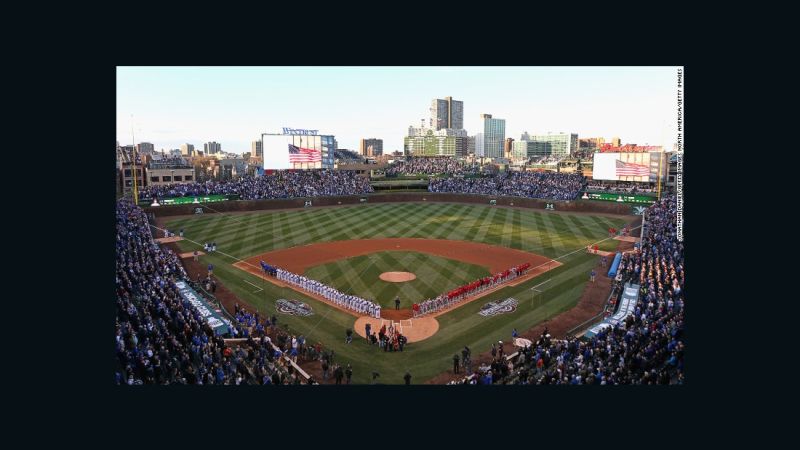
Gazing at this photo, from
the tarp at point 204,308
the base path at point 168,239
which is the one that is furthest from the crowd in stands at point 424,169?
the tarp at point 204,308

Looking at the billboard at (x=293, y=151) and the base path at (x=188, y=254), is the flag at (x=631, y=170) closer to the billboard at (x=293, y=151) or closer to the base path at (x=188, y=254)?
the billboard at (x=293, y=151)

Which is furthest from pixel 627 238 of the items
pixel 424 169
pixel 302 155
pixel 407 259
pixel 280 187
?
pixel 424 169

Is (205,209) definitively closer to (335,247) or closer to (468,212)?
(335,247)

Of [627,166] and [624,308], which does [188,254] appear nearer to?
[624,308]

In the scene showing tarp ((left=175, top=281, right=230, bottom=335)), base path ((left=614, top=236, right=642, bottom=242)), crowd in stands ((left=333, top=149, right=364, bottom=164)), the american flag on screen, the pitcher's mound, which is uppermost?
crowd in stands ((left=333, top=149, right=364, bottom=164))

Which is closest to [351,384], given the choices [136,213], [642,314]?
[642,314]

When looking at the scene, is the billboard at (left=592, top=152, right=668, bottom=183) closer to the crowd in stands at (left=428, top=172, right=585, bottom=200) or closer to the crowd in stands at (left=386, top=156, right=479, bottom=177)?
the crowd in stands at (left=428, top=172, right=585, bottom=200)

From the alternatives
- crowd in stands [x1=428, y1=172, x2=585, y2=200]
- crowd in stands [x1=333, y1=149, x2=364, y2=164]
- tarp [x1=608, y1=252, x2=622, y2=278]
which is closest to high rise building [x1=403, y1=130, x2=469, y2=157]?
crowd in stands [x1=333, y1=149, x2=364, y2=164]
